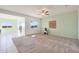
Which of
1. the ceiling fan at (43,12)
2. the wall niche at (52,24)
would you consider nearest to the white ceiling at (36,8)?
the ceiling fan at (43,12)

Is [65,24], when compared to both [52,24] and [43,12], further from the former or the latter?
[43,12]

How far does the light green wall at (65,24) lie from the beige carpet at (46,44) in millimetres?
89

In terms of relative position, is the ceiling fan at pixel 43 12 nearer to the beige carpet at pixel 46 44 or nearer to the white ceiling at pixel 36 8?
the white ceiling at pixel 36 8

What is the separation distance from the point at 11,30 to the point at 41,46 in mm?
557

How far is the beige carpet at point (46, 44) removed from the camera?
1.37m

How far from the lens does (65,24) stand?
58.7 inches

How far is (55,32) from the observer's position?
1514mm

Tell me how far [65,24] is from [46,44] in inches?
18.0

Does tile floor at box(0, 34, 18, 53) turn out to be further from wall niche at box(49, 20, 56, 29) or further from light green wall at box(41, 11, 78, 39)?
wall niche at box(49, 20, 56, 29)

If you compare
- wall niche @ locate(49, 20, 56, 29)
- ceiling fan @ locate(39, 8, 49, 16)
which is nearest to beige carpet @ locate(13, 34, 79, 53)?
wall niche @ locate(49, 20, 56, 29)

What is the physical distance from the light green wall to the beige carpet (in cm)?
9

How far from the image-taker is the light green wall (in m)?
1.43

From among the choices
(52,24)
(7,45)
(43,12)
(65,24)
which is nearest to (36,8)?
(43,12)
